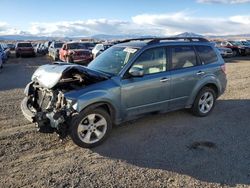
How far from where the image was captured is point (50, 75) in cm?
553

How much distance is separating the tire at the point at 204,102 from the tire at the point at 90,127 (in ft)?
8.02

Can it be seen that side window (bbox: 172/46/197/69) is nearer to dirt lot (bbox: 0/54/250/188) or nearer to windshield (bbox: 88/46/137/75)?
windshield (bbox: 88/46/137/75)

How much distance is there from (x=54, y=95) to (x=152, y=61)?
2073 mm

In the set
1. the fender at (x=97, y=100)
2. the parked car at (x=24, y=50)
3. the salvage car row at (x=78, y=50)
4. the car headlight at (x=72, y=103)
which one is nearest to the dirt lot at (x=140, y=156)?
the fender at (x=97, y=100)

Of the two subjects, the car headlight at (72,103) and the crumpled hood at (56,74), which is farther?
the crumpled hood at (56,74)

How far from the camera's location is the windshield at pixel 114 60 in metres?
6.03

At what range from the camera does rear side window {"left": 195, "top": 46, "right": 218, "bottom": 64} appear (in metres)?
7.18

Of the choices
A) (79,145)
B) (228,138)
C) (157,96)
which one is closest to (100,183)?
(79,145)

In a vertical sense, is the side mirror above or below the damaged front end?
above

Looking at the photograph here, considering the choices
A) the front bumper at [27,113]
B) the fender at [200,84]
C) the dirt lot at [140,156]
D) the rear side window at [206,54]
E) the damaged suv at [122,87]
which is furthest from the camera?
the rear side window at [206,54]

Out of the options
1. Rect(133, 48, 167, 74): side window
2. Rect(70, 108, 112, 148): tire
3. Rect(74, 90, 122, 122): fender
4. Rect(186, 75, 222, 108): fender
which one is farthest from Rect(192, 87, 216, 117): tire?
Rect(70, 108, 112, 148): tire

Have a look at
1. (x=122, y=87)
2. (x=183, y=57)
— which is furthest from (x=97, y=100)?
(x=183, y=57)

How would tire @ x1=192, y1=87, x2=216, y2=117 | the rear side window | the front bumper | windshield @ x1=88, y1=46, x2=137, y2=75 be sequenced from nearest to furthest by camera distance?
1. the front bumper
2. windshield @ x1=88, y1=46, x2=137, y2=75
3. tire @ x1=192, y1=87, x2=216, y2=117
4. the rear side window

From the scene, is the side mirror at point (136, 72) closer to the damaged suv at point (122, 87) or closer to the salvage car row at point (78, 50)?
the damaged suv at point (122, 87)
